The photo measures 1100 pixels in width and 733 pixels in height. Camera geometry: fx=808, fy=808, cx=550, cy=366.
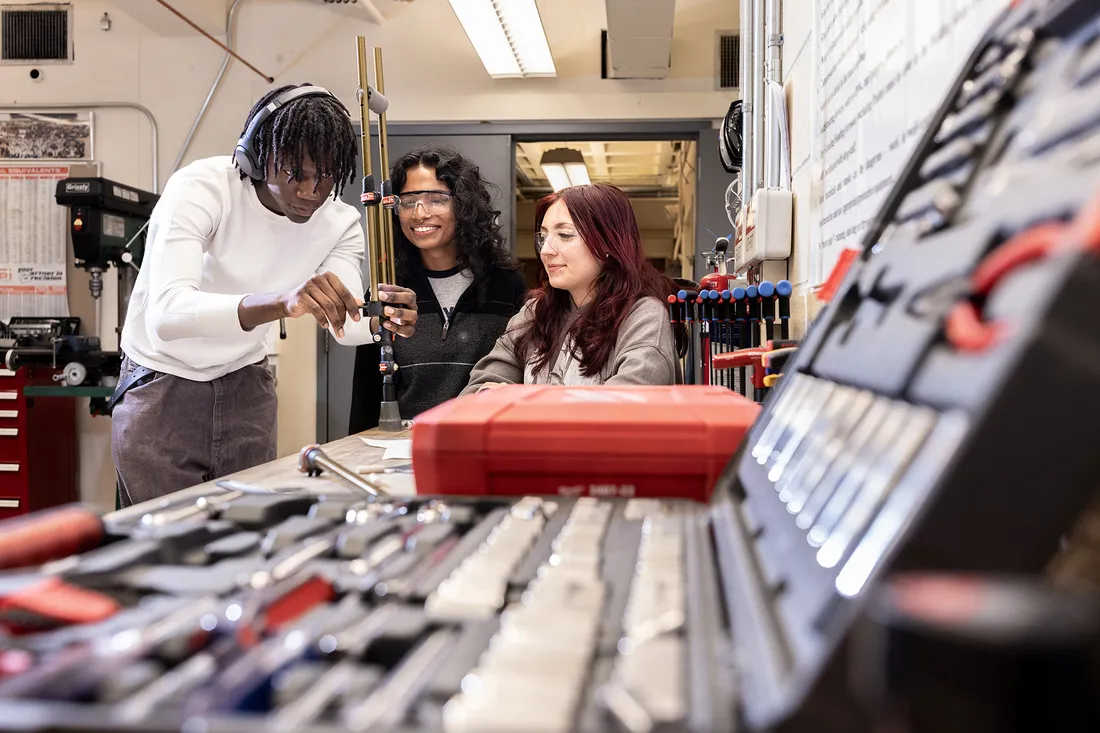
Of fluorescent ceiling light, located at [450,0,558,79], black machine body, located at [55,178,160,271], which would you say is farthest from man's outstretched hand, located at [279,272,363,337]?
black machine body, located at [55,178,160,271]

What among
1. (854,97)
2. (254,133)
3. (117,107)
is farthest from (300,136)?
(117,107)

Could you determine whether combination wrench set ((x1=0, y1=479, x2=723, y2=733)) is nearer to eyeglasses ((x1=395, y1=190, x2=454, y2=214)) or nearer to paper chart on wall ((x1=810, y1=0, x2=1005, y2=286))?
paper chart on wall ((x1=810, y1=0, x2=1005, y2=286))

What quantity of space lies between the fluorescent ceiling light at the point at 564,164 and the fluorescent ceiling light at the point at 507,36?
5.21ft

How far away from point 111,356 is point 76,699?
3.46 metres

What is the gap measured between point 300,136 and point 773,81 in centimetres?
101

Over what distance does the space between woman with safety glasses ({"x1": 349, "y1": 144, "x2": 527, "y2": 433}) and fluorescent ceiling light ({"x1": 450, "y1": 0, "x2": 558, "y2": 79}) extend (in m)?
1.16

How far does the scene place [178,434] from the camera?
1.73 meters

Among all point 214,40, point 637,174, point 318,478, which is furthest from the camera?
point 637,174

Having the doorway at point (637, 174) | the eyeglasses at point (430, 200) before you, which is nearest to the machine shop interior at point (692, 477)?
the eyeglasses at point (430, 200)

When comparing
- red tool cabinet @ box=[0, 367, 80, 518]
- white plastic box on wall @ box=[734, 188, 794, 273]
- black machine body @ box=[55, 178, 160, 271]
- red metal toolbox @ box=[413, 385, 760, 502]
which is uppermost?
black machine body @ box=[55, 178, 160, 271]

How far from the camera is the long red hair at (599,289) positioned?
5.95ft

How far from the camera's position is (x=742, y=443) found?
617 mm

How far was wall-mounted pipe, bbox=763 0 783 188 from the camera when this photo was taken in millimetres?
1758

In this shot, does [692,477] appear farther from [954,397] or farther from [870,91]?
[870,91]
